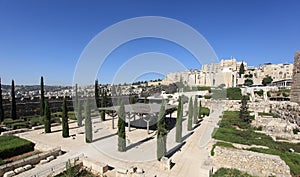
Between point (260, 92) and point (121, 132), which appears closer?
point (121, 132)

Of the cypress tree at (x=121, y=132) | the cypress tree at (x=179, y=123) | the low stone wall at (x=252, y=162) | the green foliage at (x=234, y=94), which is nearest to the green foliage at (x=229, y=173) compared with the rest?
the low stone wall at (x=252, y=162)

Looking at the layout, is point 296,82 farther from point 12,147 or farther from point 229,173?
point 12,147

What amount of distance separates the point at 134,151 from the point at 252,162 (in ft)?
20.7

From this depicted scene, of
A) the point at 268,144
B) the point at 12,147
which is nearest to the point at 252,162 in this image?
the point at 268,144

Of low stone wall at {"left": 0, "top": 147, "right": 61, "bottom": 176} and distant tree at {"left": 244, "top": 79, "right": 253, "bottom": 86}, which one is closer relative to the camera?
low stone wall at {"left": 0, "top": 147, "right": 61, "bottom": 176}

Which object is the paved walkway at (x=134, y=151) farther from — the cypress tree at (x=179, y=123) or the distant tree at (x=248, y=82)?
the distant tree at (x=248, y=82)

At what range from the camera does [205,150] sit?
10.3 metres

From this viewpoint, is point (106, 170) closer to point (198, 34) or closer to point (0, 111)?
point (198, 34)

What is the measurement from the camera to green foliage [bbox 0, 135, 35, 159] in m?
9.24

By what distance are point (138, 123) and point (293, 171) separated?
12.1 metres

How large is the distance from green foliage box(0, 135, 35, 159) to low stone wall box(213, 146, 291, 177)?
1140cm

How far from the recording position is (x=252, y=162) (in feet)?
25.3

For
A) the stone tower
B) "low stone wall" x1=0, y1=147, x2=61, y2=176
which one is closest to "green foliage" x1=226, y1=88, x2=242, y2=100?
the stone tower

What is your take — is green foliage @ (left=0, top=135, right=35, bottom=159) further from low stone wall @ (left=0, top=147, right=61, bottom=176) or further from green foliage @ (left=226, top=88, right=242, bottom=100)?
green foliage @ (left=226, top=88, right=242, bottom=100)
